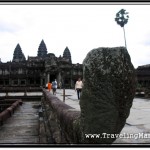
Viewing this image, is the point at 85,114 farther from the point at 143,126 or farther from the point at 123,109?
the point at 143,126

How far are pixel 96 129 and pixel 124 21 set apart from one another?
47.4 metres

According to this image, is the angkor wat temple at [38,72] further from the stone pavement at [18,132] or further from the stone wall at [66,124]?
the stone wall at [66,124]

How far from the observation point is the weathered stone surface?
2947mm

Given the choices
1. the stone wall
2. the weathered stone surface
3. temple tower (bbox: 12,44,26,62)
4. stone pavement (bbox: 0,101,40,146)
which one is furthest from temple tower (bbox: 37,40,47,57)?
the weathered stone surface

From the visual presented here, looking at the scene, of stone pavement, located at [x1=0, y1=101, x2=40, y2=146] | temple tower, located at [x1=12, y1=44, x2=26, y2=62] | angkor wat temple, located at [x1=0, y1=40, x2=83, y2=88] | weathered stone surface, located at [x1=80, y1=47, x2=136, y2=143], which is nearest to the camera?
weathered stone surface, located at [x1=80, y1=47, x2=136, y2=143]

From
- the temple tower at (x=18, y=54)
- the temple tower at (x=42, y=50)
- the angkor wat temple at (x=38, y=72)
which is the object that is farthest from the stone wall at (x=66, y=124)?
the temple tower at (x=18, y=54)

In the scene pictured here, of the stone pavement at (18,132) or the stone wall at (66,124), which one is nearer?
the stone wall at (66,124)

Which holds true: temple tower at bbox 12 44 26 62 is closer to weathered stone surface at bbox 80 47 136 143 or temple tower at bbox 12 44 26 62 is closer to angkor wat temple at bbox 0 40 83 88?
angkor wat temple at bbox 0 40 83 88

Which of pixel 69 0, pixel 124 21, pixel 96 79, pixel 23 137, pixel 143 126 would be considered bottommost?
pixel 23 137

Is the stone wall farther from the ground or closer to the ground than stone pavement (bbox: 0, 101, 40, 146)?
farther from the ground

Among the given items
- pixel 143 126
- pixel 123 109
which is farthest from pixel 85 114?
pixel 143 126

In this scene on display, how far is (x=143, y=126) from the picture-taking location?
7.07 meters

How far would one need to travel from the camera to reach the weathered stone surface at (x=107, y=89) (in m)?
2.95

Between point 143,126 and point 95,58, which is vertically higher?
point 95,58
